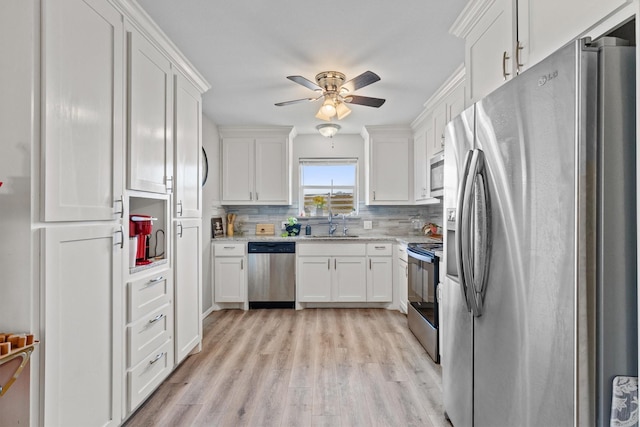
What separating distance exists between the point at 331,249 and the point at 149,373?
256 cm

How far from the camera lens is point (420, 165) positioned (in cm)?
427

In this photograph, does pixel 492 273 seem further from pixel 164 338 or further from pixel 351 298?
pixel 351 298

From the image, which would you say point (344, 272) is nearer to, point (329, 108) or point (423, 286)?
point (423, 286)

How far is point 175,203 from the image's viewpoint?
2.51 metres

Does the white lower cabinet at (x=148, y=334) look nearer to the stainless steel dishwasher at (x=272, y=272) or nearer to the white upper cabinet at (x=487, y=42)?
the stainless steel dishwasher at (x=272, y=272)

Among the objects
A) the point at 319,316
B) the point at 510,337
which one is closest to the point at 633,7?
the point at 510,337

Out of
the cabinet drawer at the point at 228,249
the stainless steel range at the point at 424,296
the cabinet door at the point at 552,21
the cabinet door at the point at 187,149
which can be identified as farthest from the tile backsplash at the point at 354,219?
the cabinet door at the point at 552,21

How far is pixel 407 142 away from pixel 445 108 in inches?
54.0

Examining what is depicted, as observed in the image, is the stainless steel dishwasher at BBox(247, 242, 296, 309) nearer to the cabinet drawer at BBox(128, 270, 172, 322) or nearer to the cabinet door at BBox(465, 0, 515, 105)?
the cabinet drawer at BBox(128, 270, 172, 322)

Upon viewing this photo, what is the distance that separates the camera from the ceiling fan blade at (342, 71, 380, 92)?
2.38m

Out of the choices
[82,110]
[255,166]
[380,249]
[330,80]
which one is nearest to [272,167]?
[255,166]

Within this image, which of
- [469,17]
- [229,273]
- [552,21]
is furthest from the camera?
[229,273]

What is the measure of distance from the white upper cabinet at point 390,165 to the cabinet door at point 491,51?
249 centimetres

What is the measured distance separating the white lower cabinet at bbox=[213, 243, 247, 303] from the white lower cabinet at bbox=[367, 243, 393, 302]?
Result: 157cm
